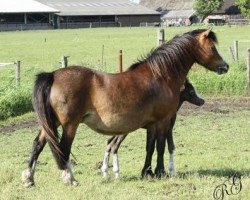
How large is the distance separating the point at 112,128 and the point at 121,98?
403 mm

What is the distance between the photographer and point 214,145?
1084 cm

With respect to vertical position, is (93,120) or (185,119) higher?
(93,120)

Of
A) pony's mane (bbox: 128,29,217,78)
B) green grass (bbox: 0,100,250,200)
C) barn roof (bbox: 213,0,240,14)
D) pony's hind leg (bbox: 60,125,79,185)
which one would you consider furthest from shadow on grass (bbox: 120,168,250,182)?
barn roof (bbox: 213,0,240,14)

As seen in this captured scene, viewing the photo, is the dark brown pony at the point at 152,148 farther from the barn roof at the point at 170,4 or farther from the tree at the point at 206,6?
the barn roof at the point at 170,4

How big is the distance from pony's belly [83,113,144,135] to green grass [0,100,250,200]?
700mm

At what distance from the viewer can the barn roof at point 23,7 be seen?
283 feet

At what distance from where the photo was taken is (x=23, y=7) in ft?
291

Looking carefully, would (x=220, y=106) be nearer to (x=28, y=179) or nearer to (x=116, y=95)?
(x=116, y=95)

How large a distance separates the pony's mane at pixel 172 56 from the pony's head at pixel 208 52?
0.07 feet

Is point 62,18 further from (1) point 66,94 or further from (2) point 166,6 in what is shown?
(1) point 66,94

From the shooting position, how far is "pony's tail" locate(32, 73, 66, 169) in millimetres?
6852

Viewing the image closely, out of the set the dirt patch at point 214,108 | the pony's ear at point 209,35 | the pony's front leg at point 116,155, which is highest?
the pony's ear at point 209,35

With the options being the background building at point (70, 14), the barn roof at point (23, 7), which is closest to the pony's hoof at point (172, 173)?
the background building at point (70, 14)

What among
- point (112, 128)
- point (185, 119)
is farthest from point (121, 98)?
point (185, 119)
